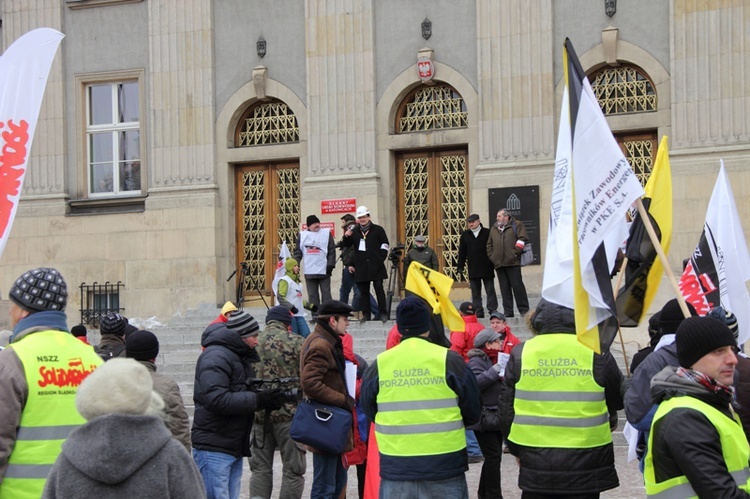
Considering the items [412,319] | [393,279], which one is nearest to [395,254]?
[393,279]

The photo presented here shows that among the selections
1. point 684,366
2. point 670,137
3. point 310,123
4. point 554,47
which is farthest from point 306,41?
point 684,366

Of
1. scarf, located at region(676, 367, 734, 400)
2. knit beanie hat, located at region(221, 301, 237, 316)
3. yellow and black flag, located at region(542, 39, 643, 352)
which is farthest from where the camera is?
knit beanie hat, located at region(221, 301, 237, 316)

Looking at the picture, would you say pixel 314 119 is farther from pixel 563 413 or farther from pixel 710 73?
pixel 563 413

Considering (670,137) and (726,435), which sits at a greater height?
(670,137)

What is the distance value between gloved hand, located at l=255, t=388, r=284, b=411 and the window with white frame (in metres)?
15.8

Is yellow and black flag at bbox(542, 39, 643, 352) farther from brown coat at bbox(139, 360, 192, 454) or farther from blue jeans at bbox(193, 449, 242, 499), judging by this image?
blue jeans at bbox(193, 449, 242, 499)

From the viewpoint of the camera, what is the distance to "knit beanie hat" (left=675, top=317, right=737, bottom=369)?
4945mm

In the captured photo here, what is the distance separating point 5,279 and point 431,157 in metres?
8.80

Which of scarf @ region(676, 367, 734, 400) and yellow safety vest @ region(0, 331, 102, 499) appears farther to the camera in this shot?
yellow safety vest @ region(0, 331, 102, 499)

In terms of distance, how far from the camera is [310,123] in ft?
75.2

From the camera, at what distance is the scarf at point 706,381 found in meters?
4.88

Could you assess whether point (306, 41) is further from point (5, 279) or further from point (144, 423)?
point (144, 423)

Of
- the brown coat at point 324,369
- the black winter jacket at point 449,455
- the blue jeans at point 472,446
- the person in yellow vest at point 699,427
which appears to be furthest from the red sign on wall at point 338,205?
the person in yellow vest at point 699,427

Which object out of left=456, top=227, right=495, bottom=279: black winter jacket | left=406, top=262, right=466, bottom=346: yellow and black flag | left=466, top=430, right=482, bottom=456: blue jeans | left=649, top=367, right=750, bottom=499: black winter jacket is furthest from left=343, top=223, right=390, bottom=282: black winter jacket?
left=649, top=367, right=750, bottom=499: black winter jacket
